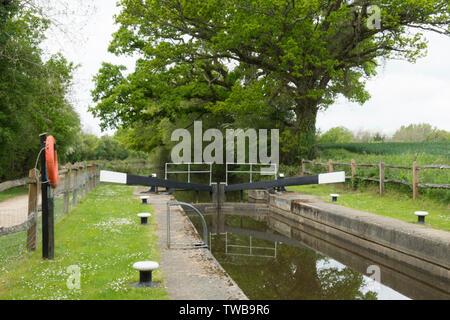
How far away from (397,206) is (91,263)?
8849 mm

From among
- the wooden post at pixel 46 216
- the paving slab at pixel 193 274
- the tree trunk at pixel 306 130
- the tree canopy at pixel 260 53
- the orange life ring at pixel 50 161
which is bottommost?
the paving slab at pixel 193 274

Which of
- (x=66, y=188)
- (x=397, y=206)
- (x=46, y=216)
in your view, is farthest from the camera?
(x=397, y=206)

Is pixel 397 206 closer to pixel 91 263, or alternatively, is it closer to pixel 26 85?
pixel 91 263

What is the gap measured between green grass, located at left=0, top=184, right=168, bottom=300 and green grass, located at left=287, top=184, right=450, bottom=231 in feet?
19.4

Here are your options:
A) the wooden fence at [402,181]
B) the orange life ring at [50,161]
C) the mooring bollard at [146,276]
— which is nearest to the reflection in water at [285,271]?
the mooring bollard at [146,276]

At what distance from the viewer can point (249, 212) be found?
15.9m

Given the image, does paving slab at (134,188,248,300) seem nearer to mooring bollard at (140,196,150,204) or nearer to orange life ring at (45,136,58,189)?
orange life ring at (45,136,58,189)

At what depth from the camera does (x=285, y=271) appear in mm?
7422

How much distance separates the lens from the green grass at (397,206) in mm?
9146

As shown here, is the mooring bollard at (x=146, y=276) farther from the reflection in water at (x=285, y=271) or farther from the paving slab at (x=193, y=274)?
the reflection in water at (x=285, y=271)

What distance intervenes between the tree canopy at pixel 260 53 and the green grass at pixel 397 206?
7.13m

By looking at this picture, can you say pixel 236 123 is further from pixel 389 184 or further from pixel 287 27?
pixel 389 184

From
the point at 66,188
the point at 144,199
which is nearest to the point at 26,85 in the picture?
the point at 144,199

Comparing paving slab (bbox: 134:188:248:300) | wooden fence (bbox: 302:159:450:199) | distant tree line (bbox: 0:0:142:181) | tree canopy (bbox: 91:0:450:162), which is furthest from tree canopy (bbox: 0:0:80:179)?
wooden fence (bbox: 302:159:450:199)
